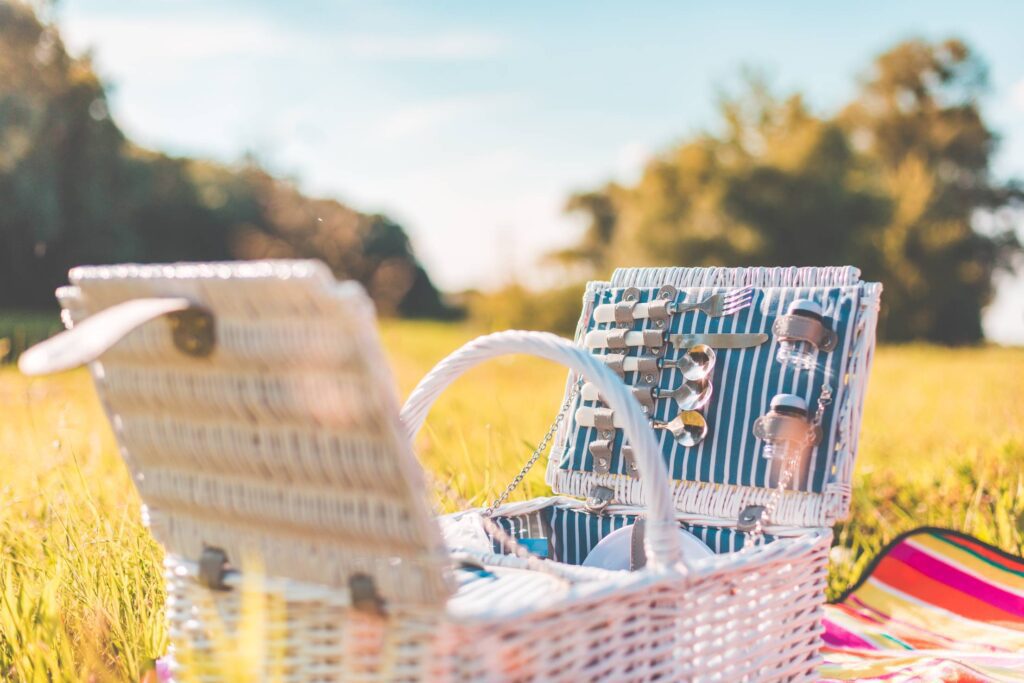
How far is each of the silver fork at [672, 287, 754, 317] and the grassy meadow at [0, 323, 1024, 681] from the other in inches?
26.8

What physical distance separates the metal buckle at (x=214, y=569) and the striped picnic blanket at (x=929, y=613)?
4.78 ft

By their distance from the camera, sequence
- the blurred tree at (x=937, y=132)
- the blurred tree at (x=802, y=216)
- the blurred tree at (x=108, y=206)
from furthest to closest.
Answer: the blurred tree at (x=937, y=132) < the blurred tree at (x=802, y=216) < the blurred tree at (x=108, y=206)

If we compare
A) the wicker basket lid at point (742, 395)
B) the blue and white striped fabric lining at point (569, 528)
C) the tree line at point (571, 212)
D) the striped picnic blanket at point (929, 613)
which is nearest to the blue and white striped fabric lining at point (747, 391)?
the wicker basket lid at point (742, 395)

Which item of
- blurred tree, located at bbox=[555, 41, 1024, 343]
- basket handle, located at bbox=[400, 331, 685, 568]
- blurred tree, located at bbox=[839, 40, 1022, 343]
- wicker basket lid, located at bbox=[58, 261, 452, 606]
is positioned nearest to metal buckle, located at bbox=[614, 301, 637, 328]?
basket handle, located at bbox=[400, 331, 685, 568]

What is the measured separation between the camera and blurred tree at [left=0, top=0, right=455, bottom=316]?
1370 cm

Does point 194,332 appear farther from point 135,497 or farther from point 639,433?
point 135,497

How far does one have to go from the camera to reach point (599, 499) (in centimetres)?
223

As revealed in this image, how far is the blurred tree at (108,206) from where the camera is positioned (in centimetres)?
1370

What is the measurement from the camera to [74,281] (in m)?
1.39

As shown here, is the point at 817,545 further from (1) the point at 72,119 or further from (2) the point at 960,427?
(1) the point at 72,119

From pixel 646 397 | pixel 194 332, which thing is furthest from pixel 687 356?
pixel 194 332

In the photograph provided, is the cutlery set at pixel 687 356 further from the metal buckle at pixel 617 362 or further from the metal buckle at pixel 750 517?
the metal buckle at pixel 750 517

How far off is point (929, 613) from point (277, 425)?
2.19 meters

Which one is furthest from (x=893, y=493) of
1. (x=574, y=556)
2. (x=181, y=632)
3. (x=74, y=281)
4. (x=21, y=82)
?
(x=21, y=82)
